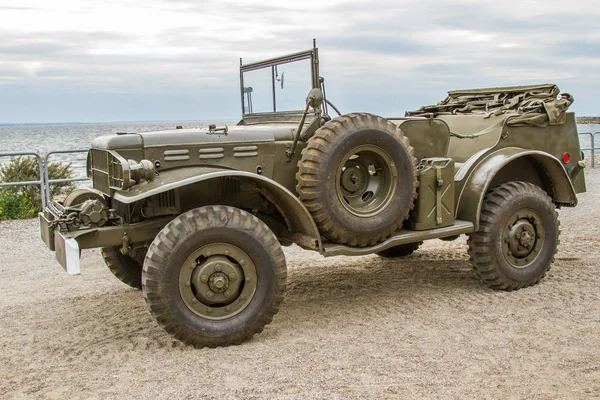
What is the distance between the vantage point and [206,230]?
16.8ft

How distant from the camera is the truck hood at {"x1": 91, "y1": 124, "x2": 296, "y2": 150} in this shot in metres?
5.51

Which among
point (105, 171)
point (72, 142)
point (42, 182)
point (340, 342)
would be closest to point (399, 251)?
point (340, 342)

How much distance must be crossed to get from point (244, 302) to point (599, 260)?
440 cm

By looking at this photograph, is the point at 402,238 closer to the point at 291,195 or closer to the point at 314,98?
the point at 291,195

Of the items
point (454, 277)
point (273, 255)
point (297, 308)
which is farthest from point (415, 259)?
point (273, 255)

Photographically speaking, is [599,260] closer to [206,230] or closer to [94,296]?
[206,230]

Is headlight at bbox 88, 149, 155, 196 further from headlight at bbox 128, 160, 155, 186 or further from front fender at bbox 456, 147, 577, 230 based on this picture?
front fender at bbox 456, 147, 577, 230

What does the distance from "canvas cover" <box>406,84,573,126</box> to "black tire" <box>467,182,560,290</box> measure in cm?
74

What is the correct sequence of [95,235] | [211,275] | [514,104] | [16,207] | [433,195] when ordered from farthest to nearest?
[16,207], [514,104], [433,195], [95,235], [211,275]

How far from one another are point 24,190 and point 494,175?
9547 millimetres

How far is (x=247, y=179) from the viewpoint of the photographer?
5.57m

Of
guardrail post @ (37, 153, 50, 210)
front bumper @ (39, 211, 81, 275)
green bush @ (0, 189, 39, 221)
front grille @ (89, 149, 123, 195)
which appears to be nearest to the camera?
front bumper @ (39, 211, 81, 275)

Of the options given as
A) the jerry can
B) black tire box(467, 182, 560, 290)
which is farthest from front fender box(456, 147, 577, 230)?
the jerry can

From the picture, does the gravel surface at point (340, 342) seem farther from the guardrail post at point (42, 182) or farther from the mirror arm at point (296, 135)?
the guardrail post at point (42, 182)
